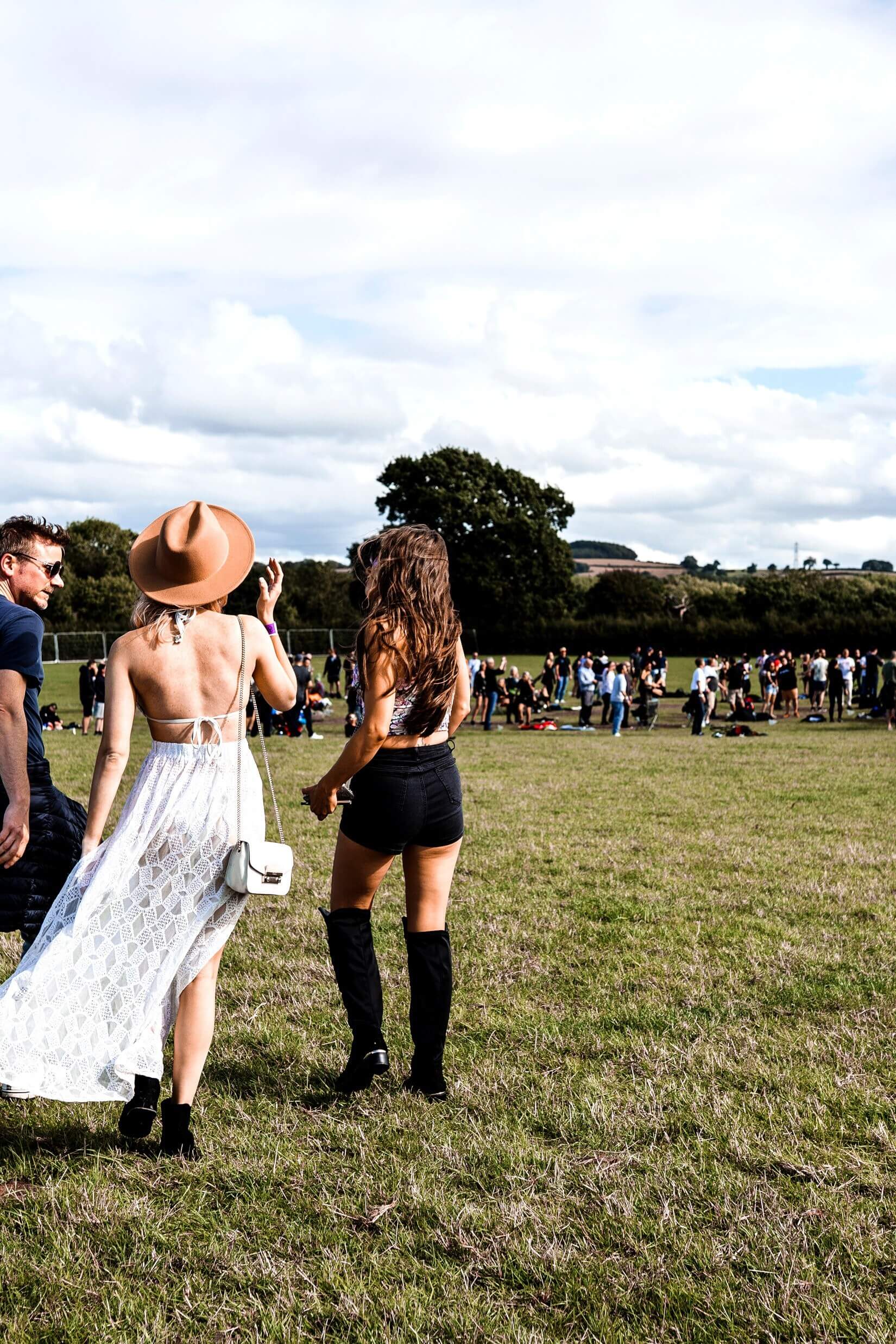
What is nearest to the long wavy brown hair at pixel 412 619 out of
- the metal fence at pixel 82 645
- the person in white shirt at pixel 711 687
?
the person in white shirt at pixel 711 687

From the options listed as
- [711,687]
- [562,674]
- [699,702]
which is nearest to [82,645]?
[562,674]

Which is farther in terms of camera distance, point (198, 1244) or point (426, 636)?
point (426, 636)

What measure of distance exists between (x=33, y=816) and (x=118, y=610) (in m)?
71.1

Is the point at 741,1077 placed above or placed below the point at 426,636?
below

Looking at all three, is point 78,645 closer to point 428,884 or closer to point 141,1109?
point 428,884

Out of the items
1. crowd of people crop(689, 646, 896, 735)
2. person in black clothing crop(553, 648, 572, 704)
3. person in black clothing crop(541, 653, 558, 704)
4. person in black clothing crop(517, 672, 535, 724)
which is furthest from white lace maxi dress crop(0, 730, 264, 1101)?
person in black clothing crop(553, 648, 572, 704)

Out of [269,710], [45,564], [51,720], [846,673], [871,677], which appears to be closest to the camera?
[45,564]

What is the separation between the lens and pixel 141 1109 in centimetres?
371

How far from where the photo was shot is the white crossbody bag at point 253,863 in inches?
138

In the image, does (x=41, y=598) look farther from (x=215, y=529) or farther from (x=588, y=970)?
(x=588, y=970)

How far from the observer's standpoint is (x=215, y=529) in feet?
12.0

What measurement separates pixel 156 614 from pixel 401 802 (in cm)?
108

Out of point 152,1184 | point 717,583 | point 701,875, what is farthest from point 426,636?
point 717,583

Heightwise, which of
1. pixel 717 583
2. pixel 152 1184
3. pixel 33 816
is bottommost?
pixel 152 1184
